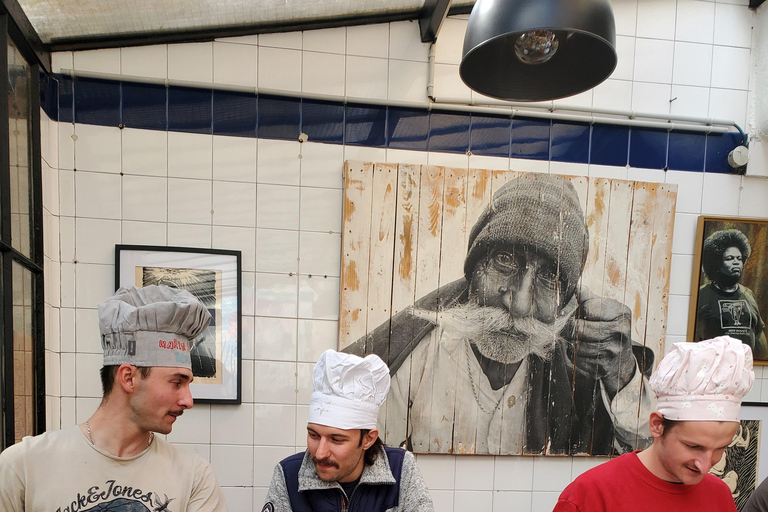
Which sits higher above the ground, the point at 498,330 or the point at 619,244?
the point at 619,244

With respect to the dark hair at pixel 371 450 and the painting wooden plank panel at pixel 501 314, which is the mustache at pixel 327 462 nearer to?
the dark hair at pixel 371 450

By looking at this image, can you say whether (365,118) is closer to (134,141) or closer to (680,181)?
(134,141)

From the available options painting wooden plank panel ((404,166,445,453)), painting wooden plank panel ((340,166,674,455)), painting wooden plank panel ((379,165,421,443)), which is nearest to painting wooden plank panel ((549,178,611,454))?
painting wooden plank panel ((340,166,674,455))

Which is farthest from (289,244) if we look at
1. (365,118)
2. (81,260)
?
(81,260)

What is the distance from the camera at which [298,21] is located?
253cm

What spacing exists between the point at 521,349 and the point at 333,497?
1389mm

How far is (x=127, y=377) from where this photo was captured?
1327 mm

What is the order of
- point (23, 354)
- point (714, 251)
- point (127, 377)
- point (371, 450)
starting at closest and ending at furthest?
point (127, 377), point (371, 450), point (23, 354), point (714, 251)

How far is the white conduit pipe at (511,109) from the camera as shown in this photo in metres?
2.50

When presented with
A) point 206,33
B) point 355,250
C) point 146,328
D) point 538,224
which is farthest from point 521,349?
point 206,33

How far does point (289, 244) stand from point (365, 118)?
2.44 feet

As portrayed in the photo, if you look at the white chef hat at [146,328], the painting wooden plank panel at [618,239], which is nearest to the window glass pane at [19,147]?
the white chef hat at [146,328]

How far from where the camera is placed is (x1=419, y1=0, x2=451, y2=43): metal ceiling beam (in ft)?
7.80

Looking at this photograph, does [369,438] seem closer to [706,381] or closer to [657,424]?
[657,424]
